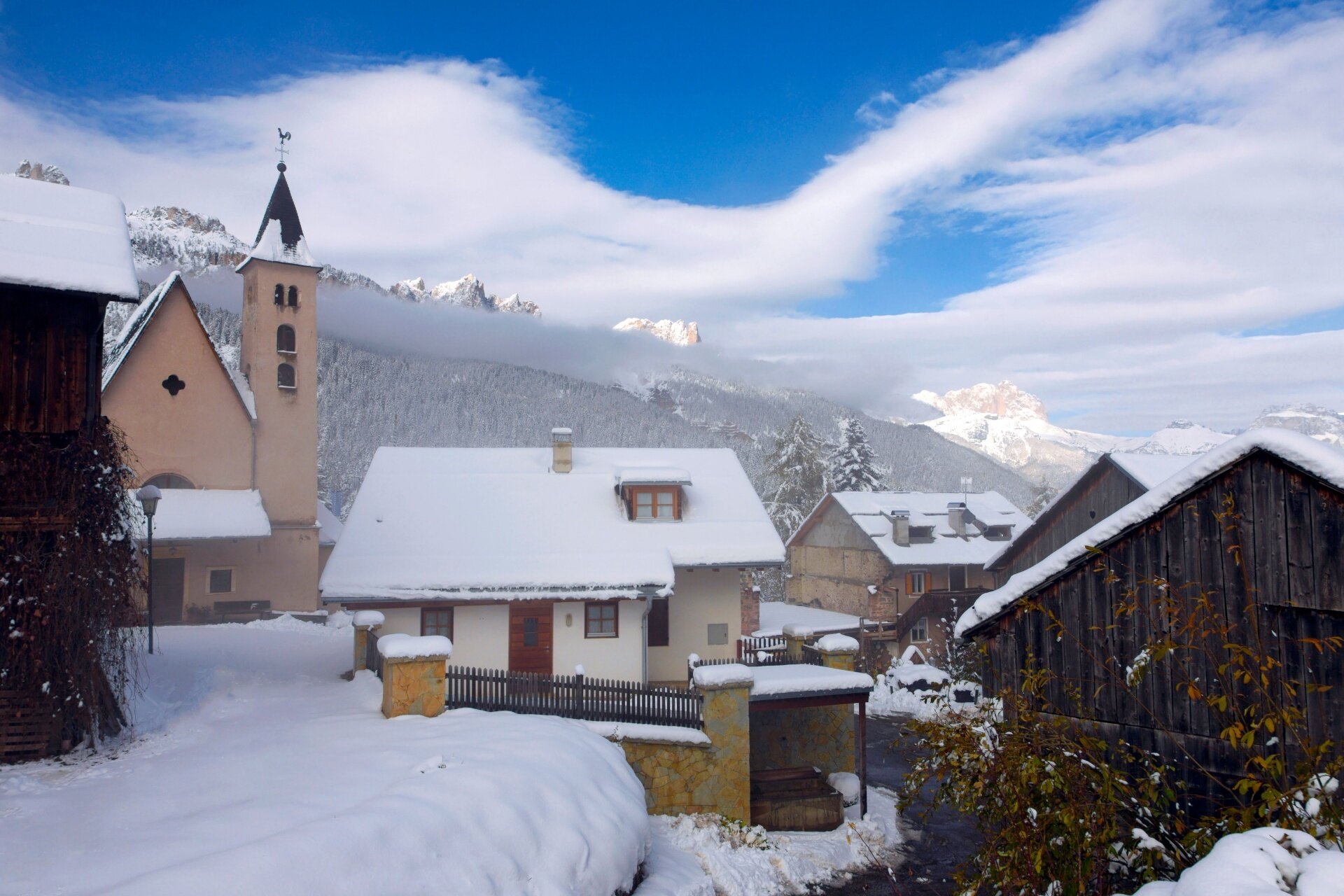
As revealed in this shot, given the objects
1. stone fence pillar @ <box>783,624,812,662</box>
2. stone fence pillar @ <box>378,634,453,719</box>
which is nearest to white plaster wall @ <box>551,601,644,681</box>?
stone fence pillar @ <box>783,624,812,662</box>

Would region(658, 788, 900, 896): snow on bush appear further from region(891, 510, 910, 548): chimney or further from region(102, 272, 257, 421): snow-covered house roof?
region(102, 272, 257, 421): snow-covered house roof

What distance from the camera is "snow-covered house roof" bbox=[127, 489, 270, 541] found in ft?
90.5

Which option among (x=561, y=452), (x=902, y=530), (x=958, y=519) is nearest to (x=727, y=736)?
(x=561, y=452)

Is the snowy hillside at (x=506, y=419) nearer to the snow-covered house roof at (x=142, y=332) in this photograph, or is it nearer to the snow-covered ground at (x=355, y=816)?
the snow-covered house roof at (x=142, y=332)

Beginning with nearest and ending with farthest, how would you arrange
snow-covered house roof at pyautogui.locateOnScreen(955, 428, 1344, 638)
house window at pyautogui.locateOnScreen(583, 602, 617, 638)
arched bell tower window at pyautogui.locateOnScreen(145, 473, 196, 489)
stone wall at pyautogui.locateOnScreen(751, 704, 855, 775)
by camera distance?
snow-covered house roof at pyautogui.locateOnScreen(955, 428, 1344, 638) → stone wall at pyautogui.locateOnScreen(751, 704, 855, 775) → house window at pyautogui.locateOnScreen(583, 602, 617, 638) → arched bell tower window at pyautogui.locateOnScreen(145, 473, 196, 489)

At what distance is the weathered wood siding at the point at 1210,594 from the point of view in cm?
691

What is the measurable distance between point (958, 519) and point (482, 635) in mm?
28569

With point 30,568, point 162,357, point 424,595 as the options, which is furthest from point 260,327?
point 30,568

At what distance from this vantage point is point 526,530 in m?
22.7

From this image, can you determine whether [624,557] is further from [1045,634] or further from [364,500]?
[1045,634]

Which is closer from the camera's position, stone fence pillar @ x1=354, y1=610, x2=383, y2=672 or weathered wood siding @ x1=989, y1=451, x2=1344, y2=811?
weathered wood siding @ x1=989, y1=451, x2=1344, y2=811

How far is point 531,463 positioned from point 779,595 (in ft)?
92.8

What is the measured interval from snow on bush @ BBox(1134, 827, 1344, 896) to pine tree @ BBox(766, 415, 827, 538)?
48618 mm

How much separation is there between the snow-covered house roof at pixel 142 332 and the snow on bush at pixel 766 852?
25.1m
